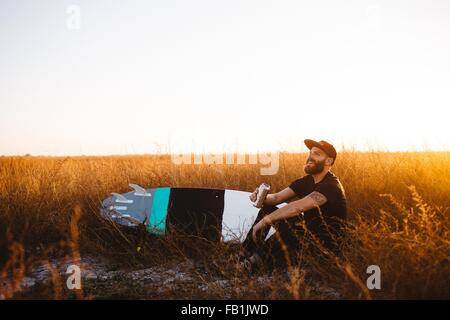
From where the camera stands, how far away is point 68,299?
10.1 ft

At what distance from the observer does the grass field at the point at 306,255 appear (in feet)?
9.32

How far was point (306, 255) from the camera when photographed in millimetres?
3473

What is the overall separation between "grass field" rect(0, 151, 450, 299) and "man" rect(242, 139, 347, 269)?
0.20 metres

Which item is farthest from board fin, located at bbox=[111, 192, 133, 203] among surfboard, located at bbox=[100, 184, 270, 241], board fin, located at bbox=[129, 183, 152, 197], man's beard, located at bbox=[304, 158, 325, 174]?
man's beard, located at bbox=[304, 158, 325, 174]

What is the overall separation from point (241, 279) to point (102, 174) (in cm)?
454

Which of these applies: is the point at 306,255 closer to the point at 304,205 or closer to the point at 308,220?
the point at 308,220

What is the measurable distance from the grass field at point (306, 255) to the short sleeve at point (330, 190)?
350 millimetres

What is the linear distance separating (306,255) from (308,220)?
0.34m

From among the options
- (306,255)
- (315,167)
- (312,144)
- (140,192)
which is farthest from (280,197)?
(140,192)

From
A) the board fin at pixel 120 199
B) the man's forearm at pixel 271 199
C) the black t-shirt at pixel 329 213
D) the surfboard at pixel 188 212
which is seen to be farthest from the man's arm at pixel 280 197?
the board fin at pixel 120 199

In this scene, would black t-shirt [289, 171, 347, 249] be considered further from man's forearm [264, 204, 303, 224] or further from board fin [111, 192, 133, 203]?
board fin [111, 192, 133, 203]

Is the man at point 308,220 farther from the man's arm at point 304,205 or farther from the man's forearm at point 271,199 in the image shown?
the man's forearm at point 271,199

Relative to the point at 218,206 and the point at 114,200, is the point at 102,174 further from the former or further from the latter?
the point at 218,206
